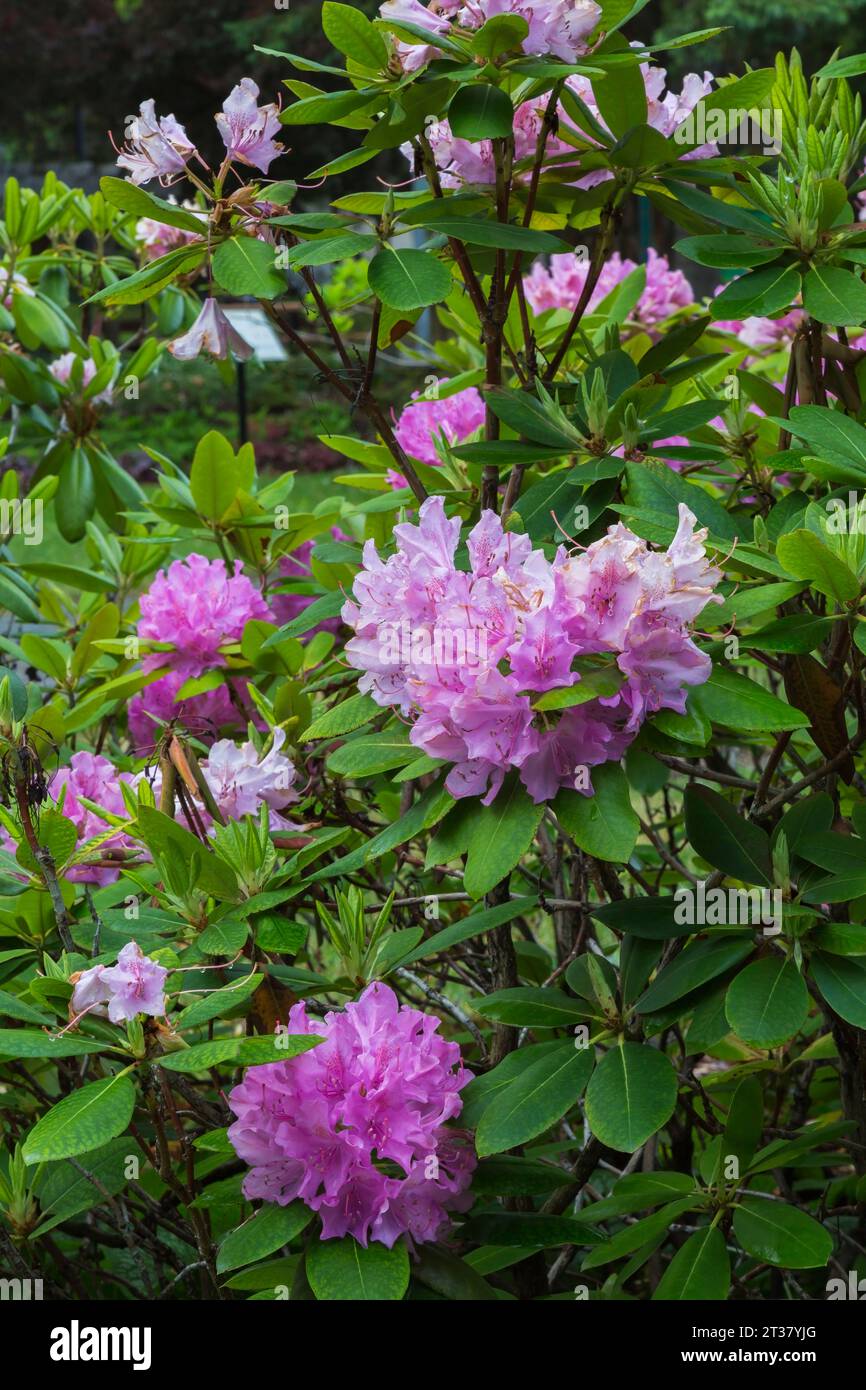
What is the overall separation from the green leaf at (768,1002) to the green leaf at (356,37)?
848 millimetres

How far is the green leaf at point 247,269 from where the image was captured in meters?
1.25

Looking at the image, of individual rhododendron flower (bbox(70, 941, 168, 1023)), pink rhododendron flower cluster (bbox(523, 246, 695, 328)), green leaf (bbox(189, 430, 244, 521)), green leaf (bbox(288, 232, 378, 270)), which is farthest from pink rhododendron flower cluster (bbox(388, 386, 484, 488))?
individual rhododendron flower (bbox(70, 941, 168, 1023))

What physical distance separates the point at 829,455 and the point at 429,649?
16.0 inches

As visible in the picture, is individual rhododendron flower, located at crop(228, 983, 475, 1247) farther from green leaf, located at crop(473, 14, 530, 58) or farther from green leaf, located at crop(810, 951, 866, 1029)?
green leaf, located at crop(473, 14, 530, 58)

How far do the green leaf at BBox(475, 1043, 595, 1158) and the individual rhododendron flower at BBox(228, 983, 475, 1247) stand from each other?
0.14 ft

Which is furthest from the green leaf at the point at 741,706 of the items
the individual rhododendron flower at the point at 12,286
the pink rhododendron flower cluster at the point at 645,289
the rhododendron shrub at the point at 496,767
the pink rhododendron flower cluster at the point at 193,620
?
the individual rhododendron flower at the point at 12,286

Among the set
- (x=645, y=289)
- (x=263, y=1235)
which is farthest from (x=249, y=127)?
(x=645, y=289)

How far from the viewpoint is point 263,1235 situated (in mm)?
1133

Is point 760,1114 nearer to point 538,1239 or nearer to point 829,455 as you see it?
point 538,1239

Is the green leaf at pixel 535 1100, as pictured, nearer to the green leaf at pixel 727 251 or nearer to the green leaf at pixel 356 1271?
the green leaf at pixel 356 1271

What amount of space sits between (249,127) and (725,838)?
2.57 ft

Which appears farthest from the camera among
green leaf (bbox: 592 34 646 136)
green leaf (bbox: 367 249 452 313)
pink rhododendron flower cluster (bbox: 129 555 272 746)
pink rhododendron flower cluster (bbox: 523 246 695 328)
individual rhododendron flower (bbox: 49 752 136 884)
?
pink rhododendron flower cluster (bbox: 523 246 695 328)

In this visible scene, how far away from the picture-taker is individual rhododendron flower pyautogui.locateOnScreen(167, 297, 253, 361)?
1.43 m

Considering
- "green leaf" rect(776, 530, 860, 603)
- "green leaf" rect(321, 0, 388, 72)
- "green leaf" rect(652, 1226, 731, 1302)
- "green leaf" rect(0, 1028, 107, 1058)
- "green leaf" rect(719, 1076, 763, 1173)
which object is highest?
"green leaf" rect(321, 0, 388, 72)
